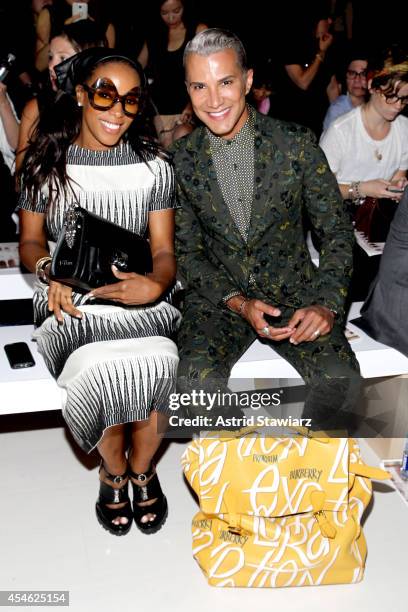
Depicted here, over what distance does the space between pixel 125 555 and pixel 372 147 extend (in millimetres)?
2167

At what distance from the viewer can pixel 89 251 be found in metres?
2.20

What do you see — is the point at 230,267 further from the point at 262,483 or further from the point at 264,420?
the point at 262,483

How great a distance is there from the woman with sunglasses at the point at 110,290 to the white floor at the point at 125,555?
0.10 m

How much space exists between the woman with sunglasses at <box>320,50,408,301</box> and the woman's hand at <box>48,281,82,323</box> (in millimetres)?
1292

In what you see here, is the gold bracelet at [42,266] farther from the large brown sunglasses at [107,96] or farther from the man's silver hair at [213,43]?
the man's silver hair at [213,43]

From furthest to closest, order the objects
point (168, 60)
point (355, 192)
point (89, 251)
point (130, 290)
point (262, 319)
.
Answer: point (168, 60) < point (355, 192) < point (262, 319) < point (130, 290) < point (89, 251)

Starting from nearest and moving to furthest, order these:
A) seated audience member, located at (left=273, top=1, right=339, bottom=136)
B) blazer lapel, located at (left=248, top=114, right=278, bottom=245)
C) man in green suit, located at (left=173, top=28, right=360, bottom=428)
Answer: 1. man in green suit, located at (left=173, top=28, right=360, bottom=428)
2. blazer lapel, located at (left=248, top=114, right=278, bottom=245)
3. seated audience member, located at (left=273, top=1, right=339, bottom=136)

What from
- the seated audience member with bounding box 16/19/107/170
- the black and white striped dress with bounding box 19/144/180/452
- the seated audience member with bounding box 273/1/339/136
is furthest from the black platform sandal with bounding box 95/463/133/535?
the seated audience member with bounding box 273/1/339/136

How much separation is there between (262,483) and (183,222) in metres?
0.95

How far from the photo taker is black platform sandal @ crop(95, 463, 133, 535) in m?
2.41

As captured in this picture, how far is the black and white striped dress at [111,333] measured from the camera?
2.27 m

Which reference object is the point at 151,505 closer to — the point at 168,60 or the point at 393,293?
the point at 393,293

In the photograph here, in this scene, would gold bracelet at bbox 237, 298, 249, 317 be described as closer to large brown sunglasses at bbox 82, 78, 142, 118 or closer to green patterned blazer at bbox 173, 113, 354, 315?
green patterned blazer at bbox 173, 113, 354, 315

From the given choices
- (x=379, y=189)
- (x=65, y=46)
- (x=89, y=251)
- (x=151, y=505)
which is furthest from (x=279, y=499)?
(x=65, y=46)
